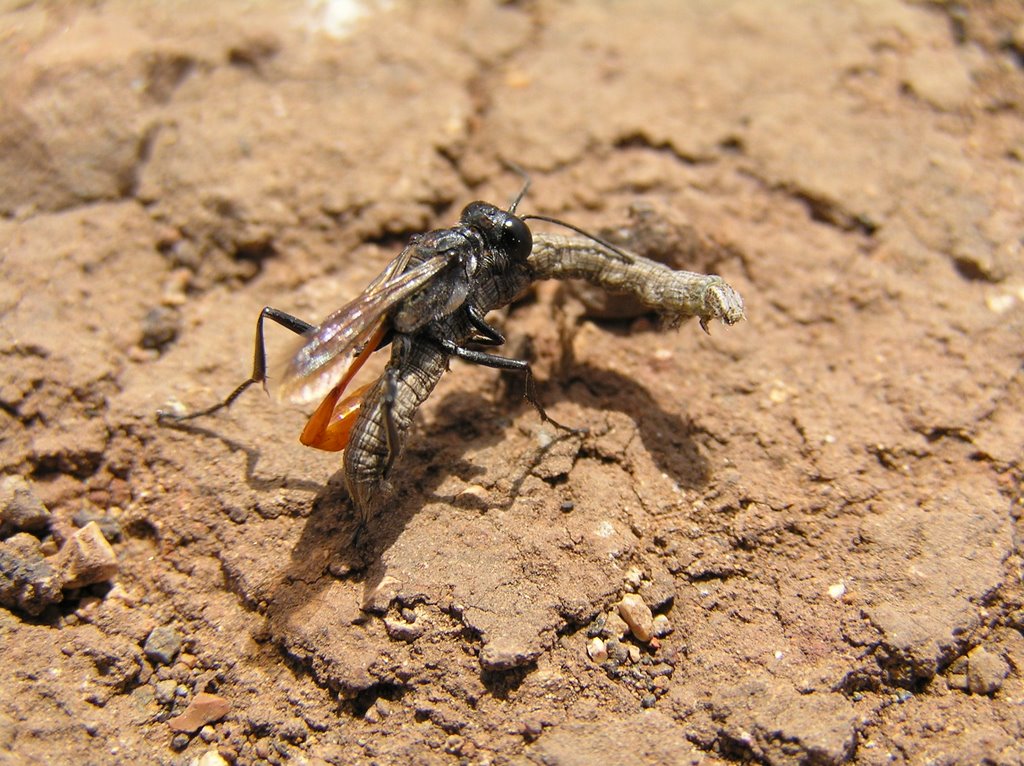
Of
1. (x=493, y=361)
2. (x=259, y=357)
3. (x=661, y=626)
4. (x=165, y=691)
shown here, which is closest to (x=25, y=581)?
(x=165, y=691)

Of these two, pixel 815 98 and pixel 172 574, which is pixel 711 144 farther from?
pixel 172 574

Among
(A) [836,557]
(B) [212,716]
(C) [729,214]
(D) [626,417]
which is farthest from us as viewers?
(C) [729,214]

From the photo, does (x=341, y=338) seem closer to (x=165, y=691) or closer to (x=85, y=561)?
(x=85, y=561)

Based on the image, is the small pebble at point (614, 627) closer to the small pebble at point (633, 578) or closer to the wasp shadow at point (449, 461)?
the small pebble at point (633, 578)

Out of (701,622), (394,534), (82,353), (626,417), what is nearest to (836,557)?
(701,622)

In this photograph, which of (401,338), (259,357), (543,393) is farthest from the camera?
(543,393)

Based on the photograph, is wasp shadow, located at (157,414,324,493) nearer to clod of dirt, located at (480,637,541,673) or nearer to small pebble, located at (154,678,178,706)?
small pebble, located at (154,678,178,706)

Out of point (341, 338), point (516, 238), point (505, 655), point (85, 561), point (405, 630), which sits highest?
point (516, 238)
